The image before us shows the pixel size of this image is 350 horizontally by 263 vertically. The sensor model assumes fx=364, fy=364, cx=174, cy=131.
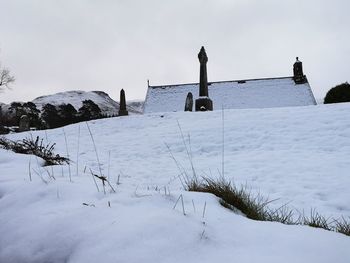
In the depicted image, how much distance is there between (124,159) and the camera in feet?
25.4

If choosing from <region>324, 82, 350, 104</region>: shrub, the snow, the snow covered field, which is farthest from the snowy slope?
the snow covered field

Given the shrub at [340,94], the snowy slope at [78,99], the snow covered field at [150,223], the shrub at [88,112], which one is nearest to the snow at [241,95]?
the shrub at [340,94]

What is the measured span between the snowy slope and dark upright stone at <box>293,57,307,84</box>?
46434 mm

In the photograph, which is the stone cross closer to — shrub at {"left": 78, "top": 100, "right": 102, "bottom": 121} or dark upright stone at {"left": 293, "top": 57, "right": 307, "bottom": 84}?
dark upright stone at {"left": 293, "top": 57, "right": 307, "bottom": 84}

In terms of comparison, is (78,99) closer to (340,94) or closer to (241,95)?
(241,95)

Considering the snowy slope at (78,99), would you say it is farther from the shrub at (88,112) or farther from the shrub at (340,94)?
the shrub at (340,94)

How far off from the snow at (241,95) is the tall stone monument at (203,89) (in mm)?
7608

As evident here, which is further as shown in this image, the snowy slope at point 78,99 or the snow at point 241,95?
the snowy slope at point 78,99

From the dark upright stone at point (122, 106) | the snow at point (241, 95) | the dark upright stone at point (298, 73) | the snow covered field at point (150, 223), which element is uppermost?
the dark upright stone at point (298, 73)

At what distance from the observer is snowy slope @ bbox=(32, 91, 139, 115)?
72.8 metres

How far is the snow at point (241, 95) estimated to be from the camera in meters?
23.9

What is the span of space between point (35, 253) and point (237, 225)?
99 centimetres

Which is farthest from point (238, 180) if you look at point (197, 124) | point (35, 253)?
point (197, 124)

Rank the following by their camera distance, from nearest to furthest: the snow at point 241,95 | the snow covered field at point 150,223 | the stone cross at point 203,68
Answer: the snow covered field at point 150,223, the stone cross at point 203,68, the snow at point 241,95
